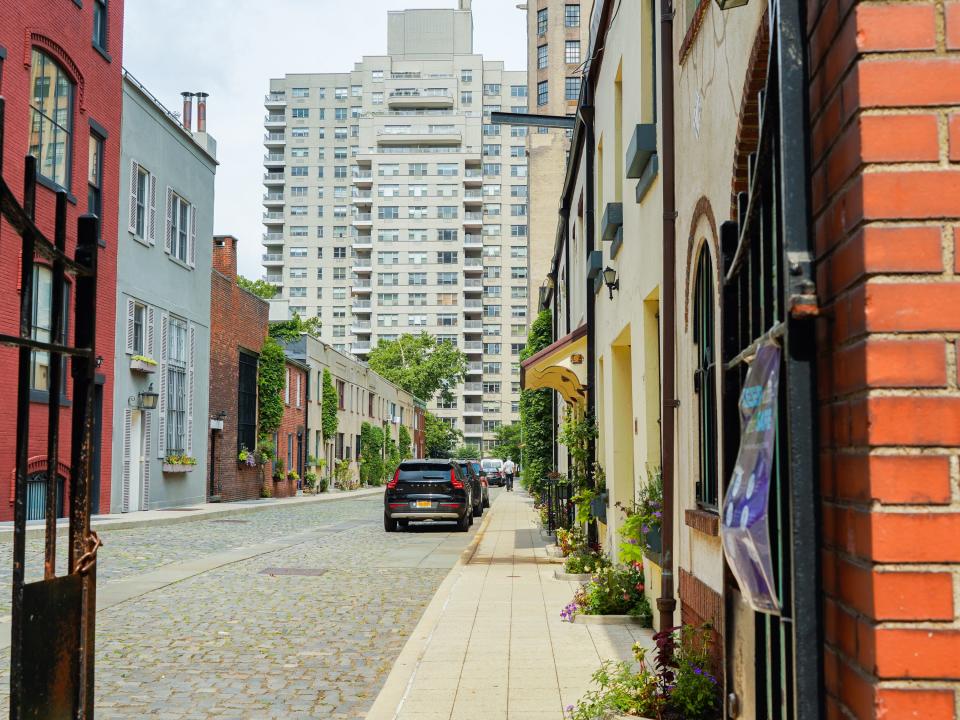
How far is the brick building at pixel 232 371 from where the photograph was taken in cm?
3366

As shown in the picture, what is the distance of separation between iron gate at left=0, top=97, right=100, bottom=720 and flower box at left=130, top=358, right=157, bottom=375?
23601 mm

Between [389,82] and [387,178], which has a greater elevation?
[389,82]

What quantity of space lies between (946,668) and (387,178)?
111937 millimetres

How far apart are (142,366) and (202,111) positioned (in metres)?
12.2

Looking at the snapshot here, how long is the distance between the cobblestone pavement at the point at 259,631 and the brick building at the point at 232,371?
15.7 meters

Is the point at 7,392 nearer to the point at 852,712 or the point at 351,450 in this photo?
the point at 852,712

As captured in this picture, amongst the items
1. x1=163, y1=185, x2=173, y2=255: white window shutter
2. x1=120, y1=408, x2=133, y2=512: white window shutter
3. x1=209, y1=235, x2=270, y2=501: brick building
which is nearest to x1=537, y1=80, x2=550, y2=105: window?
x1=209, y1=235, x2=270, y2=501: brick building

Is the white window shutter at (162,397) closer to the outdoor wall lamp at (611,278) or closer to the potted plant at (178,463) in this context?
the potted plant at (178,463)

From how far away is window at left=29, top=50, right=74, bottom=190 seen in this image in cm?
2097

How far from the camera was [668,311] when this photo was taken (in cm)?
694

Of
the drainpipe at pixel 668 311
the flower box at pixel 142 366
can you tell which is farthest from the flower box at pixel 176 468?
the drainpipe at pixel 668 311

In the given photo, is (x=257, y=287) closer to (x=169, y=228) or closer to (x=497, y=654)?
(x=169, y=228)

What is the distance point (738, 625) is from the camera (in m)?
3.50

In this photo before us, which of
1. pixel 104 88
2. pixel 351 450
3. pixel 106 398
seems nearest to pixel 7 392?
pixel 106 398
